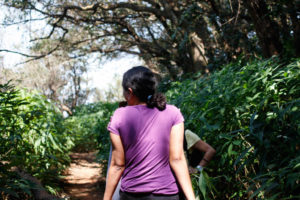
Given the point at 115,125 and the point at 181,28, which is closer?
the point at 115,125

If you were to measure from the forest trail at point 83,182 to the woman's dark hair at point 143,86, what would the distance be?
454 cm

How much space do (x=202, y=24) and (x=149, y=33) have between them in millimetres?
4490

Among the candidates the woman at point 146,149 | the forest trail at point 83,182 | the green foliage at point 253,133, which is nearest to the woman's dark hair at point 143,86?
the woman at point 146,149

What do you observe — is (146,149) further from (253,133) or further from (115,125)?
(253,133)

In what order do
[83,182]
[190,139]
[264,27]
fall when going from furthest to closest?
[83,182] → [264,27] → [190,139]

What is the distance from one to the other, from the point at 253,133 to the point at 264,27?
3289 millimetres

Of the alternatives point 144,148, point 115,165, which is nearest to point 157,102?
point 144,148

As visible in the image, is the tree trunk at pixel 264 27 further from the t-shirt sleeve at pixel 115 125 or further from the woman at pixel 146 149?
the t-shirt sleeve at pixel 115 125

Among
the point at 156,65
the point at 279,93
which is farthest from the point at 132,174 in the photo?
the point at 156,65

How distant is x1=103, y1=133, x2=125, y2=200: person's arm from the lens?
1681 millimetres

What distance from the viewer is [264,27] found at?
468cm

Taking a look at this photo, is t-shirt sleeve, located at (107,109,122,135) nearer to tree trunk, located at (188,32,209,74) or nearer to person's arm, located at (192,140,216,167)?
person's arm, located at (192,140,216,167)

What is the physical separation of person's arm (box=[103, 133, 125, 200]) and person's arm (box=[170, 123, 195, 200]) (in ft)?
0.98

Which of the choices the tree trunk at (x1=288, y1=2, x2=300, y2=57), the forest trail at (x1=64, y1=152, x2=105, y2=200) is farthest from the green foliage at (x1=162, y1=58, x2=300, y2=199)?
the forest trail at (x1=64, y1=152, x2=105, y2=200)
